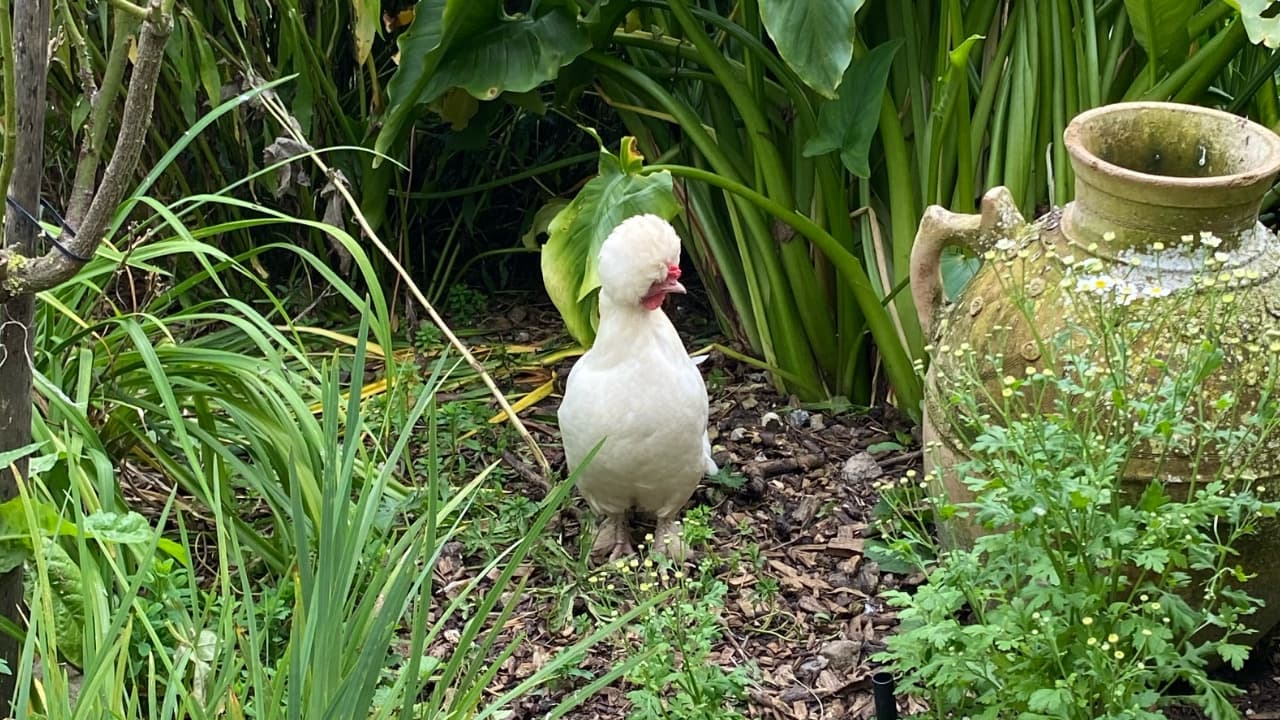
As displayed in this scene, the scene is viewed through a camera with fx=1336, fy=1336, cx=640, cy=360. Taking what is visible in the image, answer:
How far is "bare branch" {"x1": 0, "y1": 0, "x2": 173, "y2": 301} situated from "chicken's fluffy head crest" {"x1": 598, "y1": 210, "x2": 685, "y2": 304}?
35.7 inches

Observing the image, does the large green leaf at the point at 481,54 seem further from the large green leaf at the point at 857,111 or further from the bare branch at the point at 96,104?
the bare branch at the point at 96,104

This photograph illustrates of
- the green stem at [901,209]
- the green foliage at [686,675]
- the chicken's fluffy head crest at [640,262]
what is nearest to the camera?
the green foliage at [686,675]

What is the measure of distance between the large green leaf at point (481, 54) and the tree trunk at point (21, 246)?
115 centimetres

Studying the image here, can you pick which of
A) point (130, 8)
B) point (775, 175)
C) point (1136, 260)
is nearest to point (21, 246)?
point (130, 8)

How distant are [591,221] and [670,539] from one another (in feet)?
1.97

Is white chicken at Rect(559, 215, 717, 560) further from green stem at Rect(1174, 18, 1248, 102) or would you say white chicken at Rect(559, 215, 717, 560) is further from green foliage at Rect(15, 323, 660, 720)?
green stem at Rect(1174, 18, 1248, 102)

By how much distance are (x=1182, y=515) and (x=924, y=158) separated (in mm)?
1232

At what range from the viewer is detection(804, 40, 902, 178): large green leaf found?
2.40 m

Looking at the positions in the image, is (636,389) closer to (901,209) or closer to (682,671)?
(682,671)

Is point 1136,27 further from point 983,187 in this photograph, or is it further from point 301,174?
point 301,174

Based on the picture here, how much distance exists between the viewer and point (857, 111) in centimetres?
241

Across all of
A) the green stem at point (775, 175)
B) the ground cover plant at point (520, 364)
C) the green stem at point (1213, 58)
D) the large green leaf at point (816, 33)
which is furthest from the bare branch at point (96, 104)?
the green stem at point (1213, 58)

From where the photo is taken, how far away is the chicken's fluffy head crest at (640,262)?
84.3 inches

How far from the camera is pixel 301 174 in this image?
2.83m
